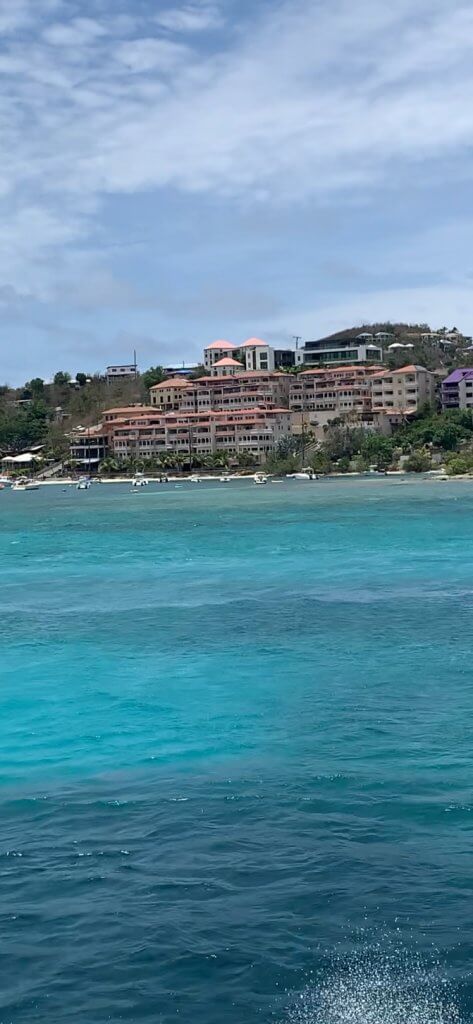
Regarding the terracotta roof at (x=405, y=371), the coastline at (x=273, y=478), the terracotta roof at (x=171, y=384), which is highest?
the terracotta roof at (x=171, y=384)

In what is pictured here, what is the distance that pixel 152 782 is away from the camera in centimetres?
1280

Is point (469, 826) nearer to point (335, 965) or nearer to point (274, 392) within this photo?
point (335, 965)

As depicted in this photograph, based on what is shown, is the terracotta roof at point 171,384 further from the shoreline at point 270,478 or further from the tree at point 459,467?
the tree at point 459,467

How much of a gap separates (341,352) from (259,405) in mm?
19081

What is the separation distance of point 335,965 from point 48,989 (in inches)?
85.4

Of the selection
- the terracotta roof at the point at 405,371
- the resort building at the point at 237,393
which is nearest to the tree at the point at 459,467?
the terracotta roof at the point at 405,371

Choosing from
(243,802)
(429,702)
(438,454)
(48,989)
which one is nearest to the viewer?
(48,989)

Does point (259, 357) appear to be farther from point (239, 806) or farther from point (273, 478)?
point (239, 806)

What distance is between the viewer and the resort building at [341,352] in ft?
424

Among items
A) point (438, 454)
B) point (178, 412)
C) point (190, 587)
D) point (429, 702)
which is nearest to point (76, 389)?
point (178, 412)

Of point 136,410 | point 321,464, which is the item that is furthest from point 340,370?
point 136,410

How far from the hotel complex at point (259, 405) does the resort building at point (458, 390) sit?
42 cm

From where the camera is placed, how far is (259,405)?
4611 inches

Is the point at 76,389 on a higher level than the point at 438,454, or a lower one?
higher
